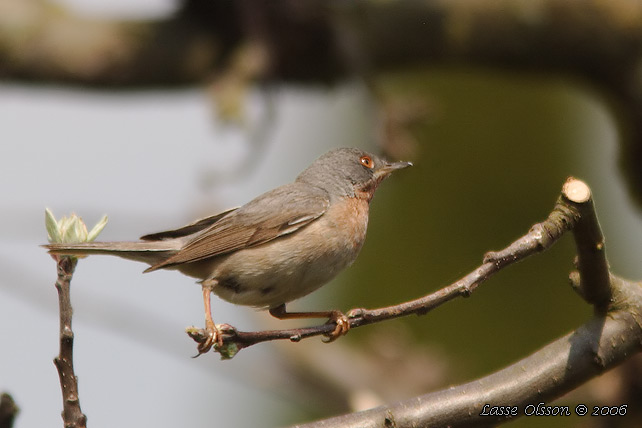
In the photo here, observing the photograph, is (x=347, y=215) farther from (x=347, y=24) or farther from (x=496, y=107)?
(x=496, y=107)

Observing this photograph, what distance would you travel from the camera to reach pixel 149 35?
7203 millimetres

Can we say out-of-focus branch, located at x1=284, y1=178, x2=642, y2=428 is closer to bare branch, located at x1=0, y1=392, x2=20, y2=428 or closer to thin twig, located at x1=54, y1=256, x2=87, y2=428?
thin twig, located at x1=54, y1=256, x2=87, y2=428

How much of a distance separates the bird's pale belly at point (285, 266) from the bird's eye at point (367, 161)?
90 cm

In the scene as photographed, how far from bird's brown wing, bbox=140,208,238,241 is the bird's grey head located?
704 mm

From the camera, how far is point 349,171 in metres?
5.27

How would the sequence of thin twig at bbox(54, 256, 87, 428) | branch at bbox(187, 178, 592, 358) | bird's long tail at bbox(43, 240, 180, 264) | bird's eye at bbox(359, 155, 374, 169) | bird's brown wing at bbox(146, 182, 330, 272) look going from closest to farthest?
Result: thin twig at bbox(54, 256, 87, 428) → branch at bbox(187, 178, 592, 358) → bird's long tail at bbox(43, 240, 180, 264) → bird's brown wing at bbox(146, 182, 330, 272) → bird's eye at bbox(359, 155, 374, 169)

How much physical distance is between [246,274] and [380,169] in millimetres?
1423

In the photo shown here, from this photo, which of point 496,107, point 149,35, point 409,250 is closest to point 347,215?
point 409,250

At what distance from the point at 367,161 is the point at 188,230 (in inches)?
51.4

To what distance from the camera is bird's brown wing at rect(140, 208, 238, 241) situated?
15.3 feet

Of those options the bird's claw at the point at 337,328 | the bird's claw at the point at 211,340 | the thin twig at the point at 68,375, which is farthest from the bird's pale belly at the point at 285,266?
the thin twig at the point at 68,375

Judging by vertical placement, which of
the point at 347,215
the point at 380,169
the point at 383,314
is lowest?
the point at 383,314

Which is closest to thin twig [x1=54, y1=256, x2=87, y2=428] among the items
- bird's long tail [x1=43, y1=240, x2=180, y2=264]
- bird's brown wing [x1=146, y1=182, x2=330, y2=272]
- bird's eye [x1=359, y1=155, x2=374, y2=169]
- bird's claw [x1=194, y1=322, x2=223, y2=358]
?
bird's claw [x1=194, y1=322, x2=223, y2=358]

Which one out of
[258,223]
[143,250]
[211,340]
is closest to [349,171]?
[258,223]
